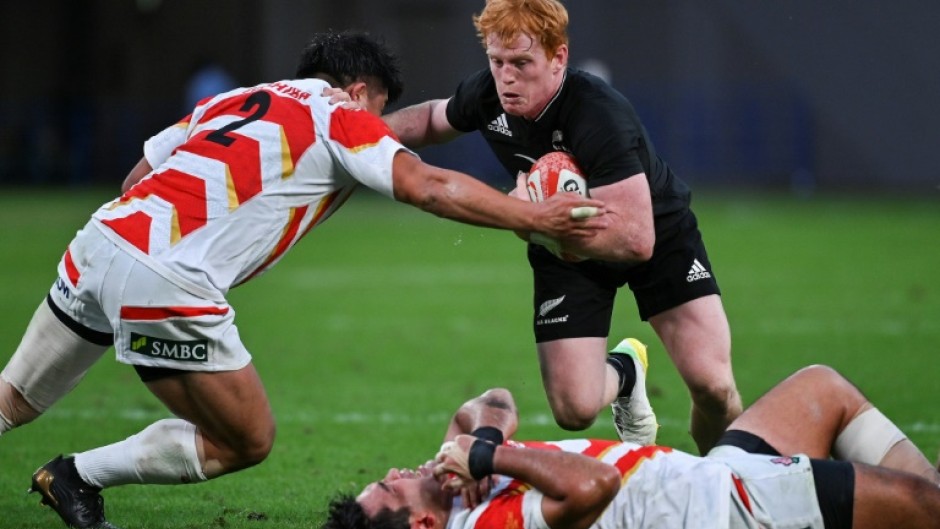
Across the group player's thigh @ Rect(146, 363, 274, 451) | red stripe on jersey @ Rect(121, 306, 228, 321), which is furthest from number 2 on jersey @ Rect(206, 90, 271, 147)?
player's thigh @ Rect(146, 363, 274, 451)

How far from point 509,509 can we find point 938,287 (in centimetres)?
1187

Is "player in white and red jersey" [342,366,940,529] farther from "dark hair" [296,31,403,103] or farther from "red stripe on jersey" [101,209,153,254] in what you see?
"dark hair" [296,31,403,103]


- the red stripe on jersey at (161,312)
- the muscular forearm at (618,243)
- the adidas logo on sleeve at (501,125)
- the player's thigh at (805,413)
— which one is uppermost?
the adidas logo on sleeve at (501,125)

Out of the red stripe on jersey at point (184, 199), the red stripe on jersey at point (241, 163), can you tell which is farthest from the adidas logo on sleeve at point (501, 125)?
the red stripe on jersey at point (184, 199)

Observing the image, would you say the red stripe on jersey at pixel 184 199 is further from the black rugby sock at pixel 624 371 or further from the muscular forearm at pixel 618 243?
the black rugby sock at pixel 624 371

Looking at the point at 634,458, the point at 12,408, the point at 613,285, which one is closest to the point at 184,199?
the point at 12,408

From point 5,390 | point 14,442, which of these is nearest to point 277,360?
point 14,442

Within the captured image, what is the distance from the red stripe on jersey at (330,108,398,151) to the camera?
5.63 m

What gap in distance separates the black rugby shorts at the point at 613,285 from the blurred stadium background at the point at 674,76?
2197 centimetres

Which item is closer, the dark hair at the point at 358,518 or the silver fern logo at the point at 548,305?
the dark hair at the point at 358,518

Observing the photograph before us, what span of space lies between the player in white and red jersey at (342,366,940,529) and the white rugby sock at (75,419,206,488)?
106cm

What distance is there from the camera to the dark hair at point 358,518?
4.99m

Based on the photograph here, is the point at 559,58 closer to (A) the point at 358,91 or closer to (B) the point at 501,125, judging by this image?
(B) the point at 501,125

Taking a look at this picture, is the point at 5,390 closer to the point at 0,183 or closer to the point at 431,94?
the point at 431,94
